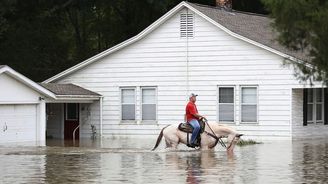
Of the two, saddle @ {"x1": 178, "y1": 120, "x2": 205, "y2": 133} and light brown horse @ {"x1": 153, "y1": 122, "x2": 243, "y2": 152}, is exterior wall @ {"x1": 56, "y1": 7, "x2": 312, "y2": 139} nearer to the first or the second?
light brown horse @ {"x1": 153, "y1": 122, "x2": 243, "y2": 152}

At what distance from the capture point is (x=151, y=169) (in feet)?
62.0

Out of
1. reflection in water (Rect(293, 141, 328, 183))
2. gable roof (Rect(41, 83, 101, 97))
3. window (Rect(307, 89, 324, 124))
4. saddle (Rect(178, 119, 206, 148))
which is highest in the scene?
gable roof (Rect(41, 83, 101, 97))

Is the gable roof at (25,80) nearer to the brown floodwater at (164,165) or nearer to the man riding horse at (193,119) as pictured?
the brown floodwater at (164,165)

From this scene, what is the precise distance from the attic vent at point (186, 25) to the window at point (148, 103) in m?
2.96

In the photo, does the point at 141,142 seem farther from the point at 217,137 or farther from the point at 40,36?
the point at 40,36

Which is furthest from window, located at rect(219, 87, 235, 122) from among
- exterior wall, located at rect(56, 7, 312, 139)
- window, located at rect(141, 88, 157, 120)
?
window, located at rect(141, 88, 157, 120)

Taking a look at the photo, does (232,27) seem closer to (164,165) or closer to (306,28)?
(164,165)

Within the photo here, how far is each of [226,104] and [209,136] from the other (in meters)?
9.33

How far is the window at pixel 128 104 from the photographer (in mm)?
36312

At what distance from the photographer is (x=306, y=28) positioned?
1223 centimetres

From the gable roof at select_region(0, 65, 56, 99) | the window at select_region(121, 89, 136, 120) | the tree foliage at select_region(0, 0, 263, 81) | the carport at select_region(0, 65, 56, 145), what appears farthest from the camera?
the tree foliage at select_region(0, 0, 263, 81)

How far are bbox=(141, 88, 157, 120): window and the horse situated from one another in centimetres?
1059

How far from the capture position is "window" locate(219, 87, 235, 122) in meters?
33.8

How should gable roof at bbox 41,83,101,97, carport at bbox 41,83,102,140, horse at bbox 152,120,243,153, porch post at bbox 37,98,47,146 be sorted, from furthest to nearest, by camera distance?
carport at bbox 41,83,102,140
gable roof at bbox 41,83,101,97
porch post at bbox 37,98,47,146
horse at bbox 152,120,243,153
